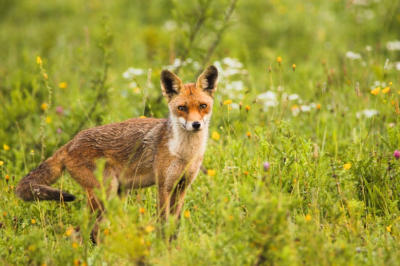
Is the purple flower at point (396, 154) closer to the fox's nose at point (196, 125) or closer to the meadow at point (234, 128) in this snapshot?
the meadow at point (234, 128)

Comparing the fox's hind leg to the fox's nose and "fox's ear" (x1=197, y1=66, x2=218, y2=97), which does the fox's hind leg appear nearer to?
the fox's nose

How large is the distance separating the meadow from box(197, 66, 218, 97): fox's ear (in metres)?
0.31

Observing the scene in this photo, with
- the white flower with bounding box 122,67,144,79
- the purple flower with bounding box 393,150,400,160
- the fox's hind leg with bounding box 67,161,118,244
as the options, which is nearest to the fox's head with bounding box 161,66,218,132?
the fox's hind leg with bounding box 67,161,118,244

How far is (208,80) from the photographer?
223 inches

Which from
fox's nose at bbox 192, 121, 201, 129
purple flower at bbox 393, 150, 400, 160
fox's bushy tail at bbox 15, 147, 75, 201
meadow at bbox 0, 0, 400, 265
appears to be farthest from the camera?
purple flower at bbox 393, 150, 400, 160

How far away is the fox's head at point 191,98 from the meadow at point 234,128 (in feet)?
0.89

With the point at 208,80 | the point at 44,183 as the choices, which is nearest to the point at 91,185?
the point at 44,183

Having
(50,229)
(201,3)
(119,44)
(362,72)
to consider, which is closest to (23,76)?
(201,3)

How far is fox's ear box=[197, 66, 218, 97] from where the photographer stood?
556 cm

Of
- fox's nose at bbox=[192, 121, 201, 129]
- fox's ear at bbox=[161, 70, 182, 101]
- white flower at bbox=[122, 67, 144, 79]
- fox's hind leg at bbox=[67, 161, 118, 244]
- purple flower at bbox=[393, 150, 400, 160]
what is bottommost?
fox's hind leg at bbox=[67, 161, 118, 244]

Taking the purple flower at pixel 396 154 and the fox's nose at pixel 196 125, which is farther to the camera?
the purple flower at pixel 396 154

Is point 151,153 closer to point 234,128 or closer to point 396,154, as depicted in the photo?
point 234,128

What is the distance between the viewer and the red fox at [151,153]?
528cm

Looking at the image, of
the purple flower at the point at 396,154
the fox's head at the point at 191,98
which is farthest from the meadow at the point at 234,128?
the fox's head at the point at 191,98
